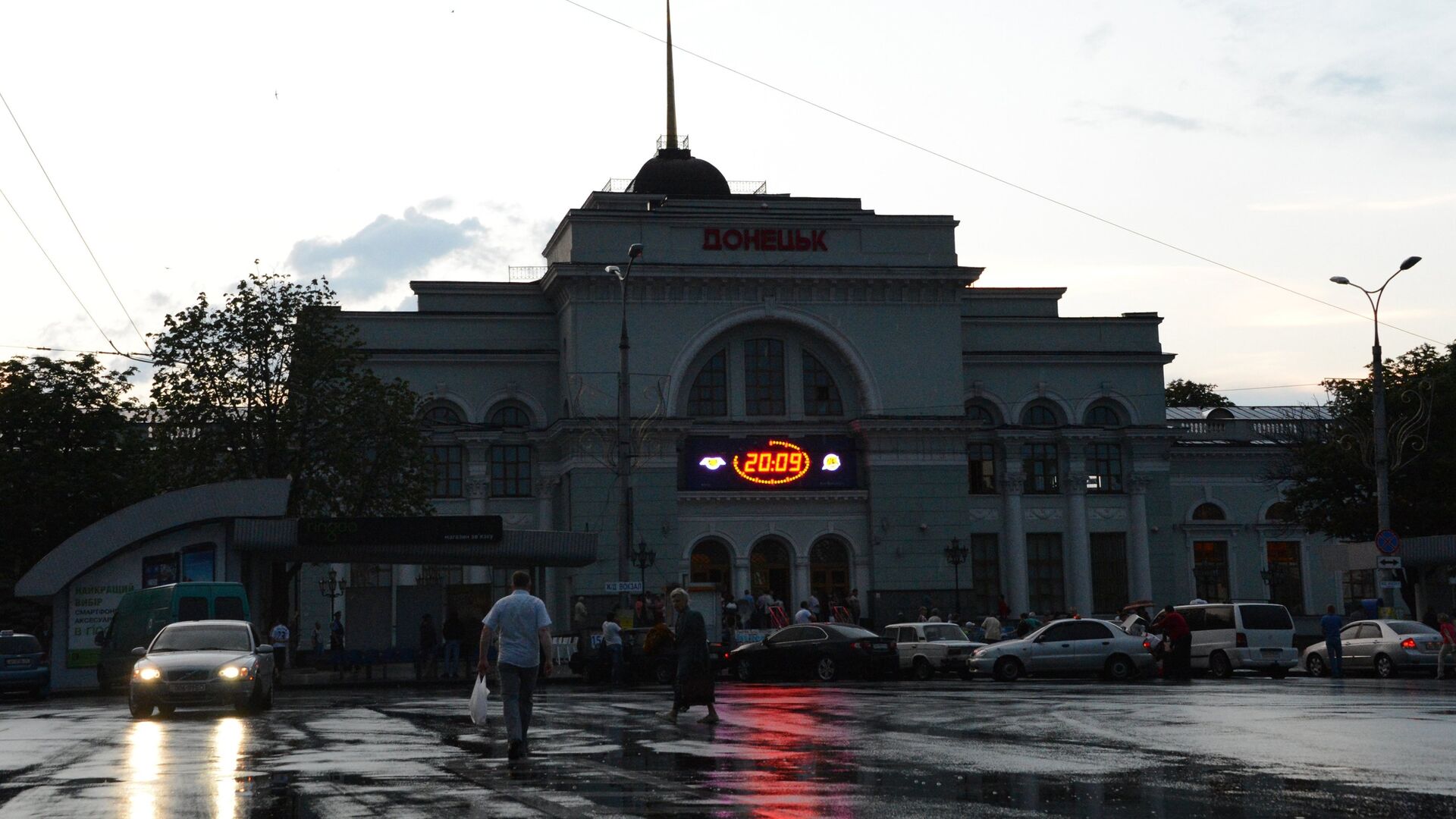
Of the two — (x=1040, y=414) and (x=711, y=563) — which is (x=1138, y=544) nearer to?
(x=1040, y=414)

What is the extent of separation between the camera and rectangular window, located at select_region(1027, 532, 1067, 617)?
187 ft

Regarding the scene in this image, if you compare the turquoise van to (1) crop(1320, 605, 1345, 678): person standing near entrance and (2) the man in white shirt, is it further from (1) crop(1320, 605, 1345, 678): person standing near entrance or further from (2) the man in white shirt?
(1) crop(1320, 605, 1345, 678): person standing near entrance

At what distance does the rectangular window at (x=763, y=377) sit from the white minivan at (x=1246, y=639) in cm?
2196

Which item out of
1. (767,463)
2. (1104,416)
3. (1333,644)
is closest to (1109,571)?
(1104,416)

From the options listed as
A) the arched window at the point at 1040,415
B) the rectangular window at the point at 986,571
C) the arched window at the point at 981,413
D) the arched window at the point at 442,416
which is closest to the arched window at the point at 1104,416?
the arched window at the point at 1040,415

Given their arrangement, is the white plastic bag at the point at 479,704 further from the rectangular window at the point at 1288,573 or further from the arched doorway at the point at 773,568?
the rectangular window at the point at 1288,573

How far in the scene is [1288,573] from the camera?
197 ft

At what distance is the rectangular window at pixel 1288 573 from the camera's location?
5991cm

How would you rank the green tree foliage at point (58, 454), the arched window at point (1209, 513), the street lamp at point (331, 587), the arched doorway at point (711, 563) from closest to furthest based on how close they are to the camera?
the green tree foliage at point (58, 454), the street lamp at point (331, 587), the arched doorway at point (711, 563), the arched window at point (1209, 513)

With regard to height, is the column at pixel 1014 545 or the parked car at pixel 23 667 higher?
the column at pixel 1014 545

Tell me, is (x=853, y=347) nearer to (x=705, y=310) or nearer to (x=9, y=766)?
(x=705, y=310)

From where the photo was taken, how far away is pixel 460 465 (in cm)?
5512

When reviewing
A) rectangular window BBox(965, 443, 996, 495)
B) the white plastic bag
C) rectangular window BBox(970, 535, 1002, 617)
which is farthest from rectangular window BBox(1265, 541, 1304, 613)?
the white plastic bag

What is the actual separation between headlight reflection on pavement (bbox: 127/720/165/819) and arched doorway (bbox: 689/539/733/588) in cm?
3397
